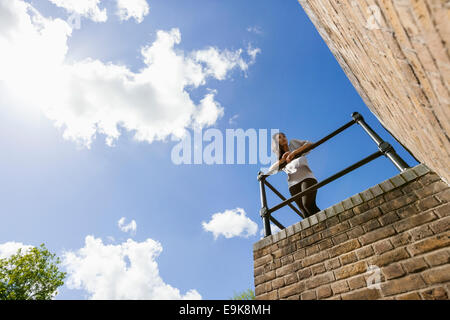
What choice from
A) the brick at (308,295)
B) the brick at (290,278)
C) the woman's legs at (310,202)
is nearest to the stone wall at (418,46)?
the brick at (308,295)

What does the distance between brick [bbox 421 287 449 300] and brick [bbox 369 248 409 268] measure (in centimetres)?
24

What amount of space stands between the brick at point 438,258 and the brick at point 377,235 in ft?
0.90

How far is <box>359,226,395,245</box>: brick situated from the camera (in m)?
1.80

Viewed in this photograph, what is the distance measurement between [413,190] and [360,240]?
0.60 m

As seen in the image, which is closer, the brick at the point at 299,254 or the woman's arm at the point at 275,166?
the brick at the point at 299,254

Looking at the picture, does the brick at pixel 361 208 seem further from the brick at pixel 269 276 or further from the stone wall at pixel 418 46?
the stone wall at pixel 418 46

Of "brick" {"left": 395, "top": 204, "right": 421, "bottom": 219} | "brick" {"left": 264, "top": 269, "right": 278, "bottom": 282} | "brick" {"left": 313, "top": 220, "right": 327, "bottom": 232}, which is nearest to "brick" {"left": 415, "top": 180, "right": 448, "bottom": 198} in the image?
"brick" {"left": 395, "top": 204, "right": 421, "bottom": 219}

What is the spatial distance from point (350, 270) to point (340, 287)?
6.2 inches

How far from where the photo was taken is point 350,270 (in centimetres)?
181

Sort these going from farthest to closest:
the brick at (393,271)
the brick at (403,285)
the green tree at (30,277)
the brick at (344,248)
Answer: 1. the green tree at (30,277)
2. the brick at (344,248)
3. the brick at (393,271)
4. the brick at (403,285)

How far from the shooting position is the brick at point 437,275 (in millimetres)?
1426

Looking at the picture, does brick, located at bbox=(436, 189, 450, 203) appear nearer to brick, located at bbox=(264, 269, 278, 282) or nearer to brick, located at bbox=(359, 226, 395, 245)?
brick, located at bbox=(359, 226, 395, 245)

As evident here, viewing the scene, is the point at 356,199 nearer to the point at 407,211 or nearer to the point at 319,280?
the point at 407,211
